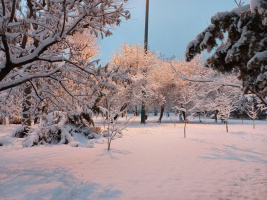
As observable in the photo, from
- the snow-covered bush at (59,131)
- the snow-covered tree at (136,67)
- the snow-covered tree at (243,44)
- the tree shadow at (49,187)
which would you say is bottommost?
the tree shadow at (49,187)

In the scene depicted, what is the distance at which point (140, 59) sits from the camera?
2234 cm

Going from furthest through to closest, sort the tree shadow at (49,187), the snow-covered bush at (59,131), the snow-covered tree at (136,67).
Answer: the snow-covered tree at (136,67)
the snow-covered bush at (59,131)
the tree shadow at (49,187)

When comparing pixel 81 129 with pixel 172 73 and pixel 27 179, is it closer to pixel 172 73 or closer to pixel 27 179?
pixel 27 179

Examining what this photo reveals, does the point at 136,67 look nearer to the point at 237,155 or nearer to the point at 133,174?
the point at 237,155

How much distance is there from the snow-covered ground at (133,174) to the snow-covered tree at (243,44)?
220cm

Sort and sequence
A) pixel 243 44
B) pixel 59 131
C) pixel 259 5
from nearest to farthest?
pixel 259 5 < pixel 243 44 < pixel 59 131

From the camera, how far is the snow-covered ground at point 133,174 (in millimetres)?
4102

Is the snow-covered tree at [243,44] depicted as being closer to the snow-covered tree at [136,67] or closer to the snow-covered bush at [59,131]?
the snow-covered bush at [59,131]

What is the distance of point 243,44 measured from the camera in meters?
3.49

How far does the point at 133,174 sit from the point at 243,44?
3.80 meters

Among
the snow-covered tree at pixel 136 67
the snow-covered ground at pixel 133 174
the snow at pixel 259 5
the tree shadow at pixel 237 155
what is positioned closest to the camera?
the snow at pixel 259 5

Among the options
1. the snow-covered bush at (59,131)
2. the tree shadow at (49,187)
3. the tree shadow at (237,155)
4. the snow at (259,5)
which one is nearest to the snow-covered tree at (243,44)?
the snow at (259,5)

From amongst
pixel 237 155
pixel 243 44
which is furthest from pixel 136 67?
pixel 243 44

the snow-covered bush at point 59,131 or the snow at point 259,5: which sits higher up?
the snow at point 259,5
